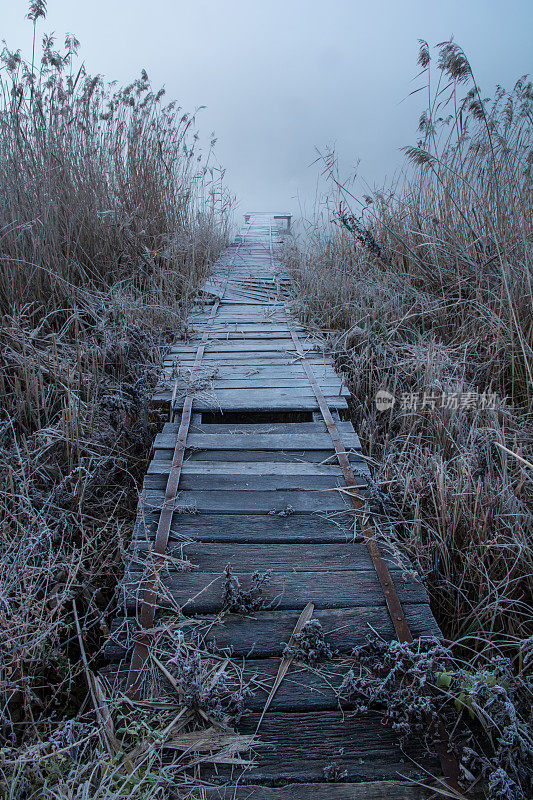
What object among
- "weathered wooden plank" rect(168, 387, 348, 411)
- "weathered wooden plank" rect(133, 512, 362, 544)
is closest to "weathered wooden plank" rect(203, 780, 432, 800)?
"weathered wooden plank" rect(133, 512, 362, 544)

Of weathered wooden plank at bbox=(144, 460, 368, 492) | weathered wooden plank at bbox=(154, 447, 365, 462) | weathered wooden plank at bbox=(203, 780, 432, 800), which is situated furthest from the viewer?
weathered wooden plank at bbox=(154, 447, 365, 462)

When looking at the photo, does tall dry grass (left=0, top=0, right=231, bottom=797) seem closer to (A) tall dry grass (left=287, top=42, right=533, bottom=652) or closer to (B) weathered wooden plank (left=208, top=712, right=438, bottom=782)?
(B) weathered wooden plank (left=208, top=712, right=438, bottom=782)

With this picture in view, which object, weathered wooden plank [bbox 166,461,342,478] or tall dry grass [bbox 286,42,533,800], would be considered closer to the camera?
tall dry grass [bbox 286,42,533,800]

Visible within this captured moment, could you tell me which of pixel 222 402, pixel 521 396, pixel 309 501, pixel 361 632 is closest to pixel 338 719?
pixel 361 632

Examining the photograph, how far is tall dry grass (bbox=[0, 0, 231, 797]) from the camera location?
150 centimetres

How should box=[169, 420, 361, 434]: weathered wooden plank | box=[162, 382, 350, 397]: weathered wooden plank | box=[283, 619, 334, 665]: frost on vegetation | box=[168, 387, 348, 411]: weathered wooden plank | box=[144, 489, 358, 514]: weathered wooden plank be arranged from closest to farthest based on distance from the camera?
box=[283, 619, 334, 665]: frost on vegetation < box=[144, 489, 358, 514]: weathered wooden plank < box=[169, 420, 361, 434]: weathered wooden plank < box=[168, 387, 348, 411]: weathered wooden plank < box=[162, 382, 350, 397]: weathered wooden plank

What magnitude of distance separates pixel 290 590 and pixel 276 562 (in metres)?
0.14

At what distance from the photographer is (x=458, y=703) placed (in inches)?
52.0

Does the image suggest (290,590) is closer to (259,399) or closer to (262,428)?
(262,428)

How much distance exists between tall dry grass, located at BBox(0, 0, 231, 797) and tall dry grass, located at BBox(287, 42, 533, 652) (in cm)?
123

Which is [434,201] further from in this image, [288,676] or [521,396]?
[288,676]

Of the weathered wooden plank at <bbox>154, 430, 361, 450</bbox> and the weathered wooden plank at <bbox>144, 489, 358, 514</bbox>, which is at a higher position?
the weathered wooden plank at <bbox>154, 430, 361, 450</bbox>

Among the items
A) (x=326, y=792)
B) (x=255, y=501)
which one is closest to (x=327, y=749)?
(x=326, y=792)
